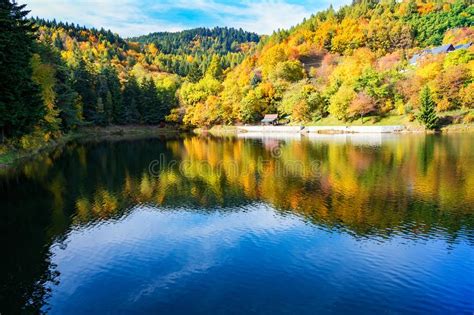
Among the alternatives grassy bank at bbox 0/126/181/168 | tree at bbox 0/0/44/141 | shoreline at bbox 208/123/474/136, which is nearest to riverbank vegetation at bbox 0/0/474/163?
tree at bbox 0/0/44/141

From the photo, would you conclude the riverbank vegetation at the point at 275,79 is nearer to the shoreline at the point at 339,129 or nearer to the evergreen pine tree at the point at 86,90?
the evergreen pine tree at the point at 86,90

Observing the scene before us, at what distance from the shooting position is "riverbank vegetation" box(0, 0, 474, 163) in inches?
1593

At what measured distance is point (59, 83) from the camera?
2630 inches

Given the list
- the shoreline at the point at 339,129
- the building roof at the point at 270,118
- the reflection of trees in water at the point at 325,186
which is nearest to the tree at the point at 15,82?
the reflection of trees in water at the point at 325,186

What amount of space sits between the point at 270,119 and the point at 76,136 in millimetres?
51349

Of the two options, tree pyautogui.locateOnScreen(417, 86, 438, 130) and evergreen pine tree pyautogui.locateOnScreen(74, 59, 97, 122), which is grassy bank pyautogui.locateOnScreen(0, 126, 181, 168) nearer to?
evergreen pine tree pyautogui.locateOnScreen(74, 59, 97, 122)

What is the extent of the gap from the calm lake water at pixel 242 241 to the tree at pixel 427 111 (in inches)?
1530

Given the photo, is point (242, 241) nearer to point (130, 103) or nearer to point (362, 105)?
point (362, 105)

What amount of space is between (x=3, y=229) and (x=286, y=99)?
9297 cm

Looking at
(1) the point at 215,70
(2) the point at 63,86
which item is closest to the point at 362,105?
(2) the point at 63,86

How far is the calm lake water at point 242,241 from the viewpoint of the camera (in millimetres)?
13203

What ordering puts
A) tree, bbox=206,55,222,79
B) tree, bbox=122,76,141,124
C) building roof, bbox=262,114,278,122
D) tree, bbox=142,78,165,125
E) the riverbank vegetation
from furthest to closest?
tree, bbox=206,55,222,79 < tree, bbox=142,78,165,125 < tree, bbox=122,76,141,124 < building roof, bbox=262,114,278,122 < the riverbank vegetation

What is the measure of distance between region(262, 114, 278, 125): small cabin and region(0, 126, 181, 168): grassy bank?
2717cm

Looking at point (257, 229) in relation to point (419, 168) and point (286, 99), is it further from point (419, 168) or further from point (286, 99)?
point (286, 99)
